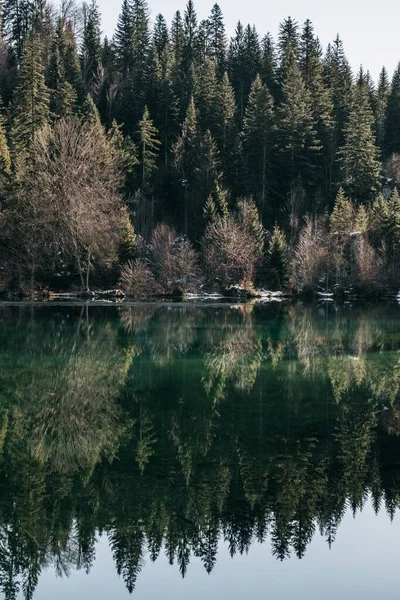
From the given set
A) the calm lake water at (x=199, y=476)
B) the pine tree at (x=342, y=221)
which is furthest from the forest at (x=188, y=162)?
the calm lake water at (x=199, y=476)

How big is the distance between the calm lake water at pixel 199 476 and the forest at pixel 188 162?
37.4 meters

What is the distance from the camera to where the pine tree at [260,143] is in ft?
279

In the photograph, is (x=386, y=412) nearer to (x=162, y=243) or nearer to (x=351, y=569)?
(x=351, y=569)

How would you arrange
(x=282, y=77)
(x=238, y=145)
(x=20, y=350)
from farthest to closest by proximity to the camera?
(x=282, y=77) → (x=238, y=145) → (x=20, y=350)

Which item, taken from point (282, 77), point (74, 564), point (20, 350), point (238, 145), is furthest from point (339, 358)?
point (282, 77)

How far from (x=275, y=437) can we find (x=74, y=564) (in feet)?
20.9

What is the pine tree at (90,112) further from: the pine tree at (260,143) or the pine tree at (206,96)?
the pine tree at (260,143)

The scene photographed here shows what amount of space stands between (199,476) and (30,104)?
67402 mm

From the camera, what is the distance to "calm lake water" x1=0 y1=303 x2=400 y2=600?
9.30 metres

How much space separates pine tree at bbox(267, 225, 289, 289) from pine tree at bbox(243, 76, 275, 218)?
13998 millimetres

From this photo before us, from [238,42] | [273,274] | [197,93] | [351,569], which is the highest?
[238,42]

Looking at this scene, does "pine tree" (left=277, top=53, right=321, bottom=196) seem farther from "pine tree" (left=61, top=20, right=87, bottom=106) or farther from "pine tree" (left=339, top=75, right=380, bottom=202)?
"pine tree" (left=61, top=20, right=87, bottom=106)

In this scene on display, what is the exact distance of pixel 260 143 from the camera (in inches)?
3371

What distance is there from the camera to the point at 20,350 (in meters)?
27.9
